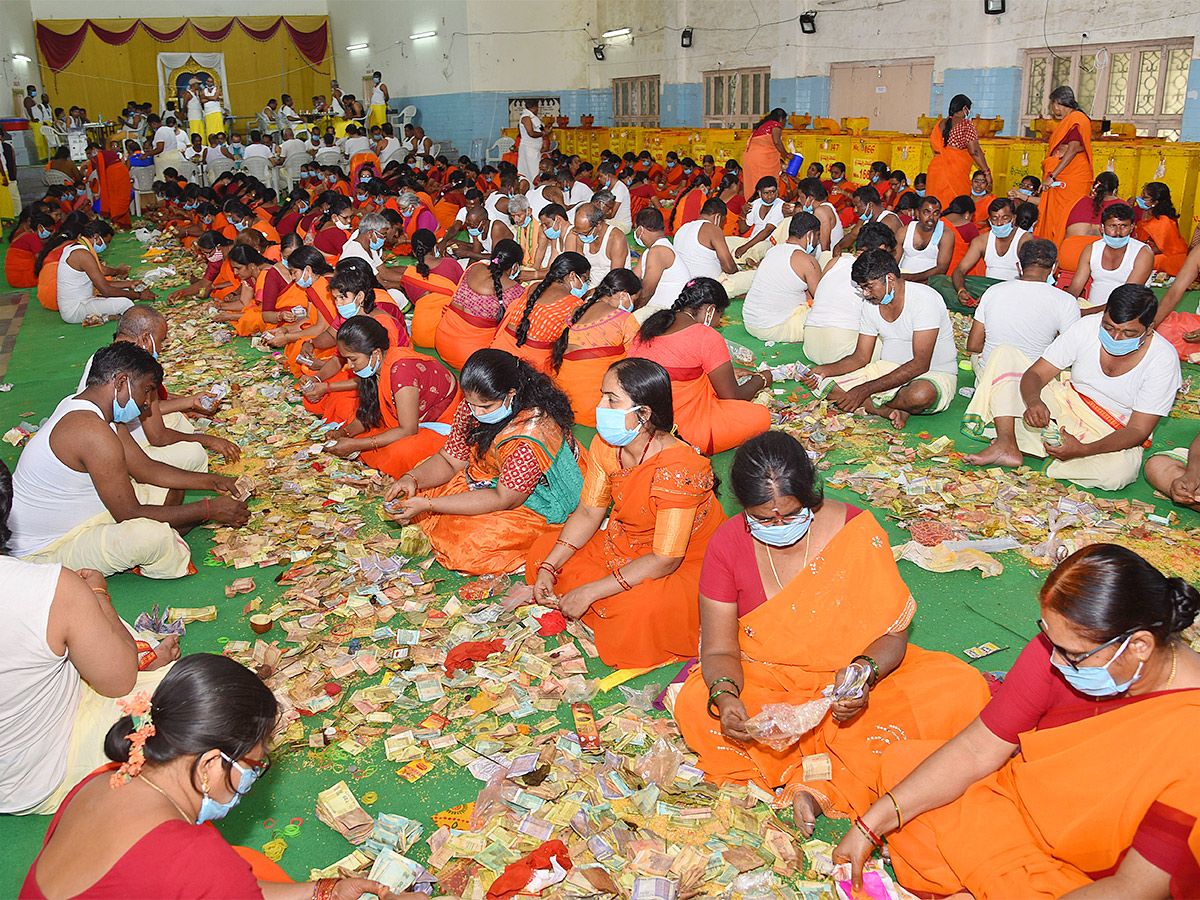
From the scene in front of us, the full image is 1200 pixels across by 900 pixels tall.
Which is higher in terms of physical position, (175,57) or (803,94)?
(175,57)

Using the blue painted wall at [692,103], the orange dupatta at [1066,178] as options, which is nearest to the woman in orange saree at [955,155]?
the orange dupatta at [1066,178]

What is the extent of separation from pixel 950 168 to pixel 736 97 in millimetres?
9072

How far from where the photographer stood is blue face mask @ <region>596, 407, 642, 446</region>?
11.6 feet

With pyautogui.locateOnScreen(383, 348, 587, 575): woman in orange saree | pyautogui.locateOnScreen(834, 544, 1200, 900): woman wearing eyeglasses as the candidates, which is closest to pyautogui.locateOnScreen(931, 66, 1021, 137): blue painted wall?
pyautogui.locateOnScreen(383, 348, 587, 575): woman in orange saree

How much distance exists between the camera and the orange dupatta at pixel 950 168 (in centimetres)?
1070

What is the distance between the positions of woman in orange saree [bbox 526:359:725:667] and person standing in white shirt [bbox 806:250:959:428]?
9.11ft

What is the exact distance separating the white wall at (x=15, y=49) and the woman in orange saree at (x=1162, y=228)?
1033 inches

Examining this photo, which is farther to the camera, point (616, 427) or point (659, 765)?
point (616, 427)

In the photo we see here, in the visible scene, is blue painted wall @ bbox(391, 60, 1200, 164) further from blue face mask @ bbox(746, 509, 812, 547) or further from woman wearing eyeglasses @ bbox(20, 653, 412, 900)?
woman wearing eyeglasses @ bbox(20, 653, 412, 900)

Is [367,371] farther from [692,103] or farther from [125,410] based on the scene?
[692,103]

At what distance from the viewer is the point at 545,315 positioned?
20.7 feet

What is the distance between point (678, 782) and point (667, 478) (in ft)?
3.69

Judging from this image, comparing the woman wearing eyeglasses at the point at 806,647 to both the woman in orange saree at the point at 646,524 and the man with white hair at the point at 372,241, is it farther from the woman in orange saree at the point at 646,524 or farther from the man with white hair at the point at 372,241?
the man with white hair at the point at 372,241

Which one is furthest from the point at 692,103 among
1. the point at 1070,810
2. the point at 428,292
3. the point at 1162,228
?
the point at 1070,810
